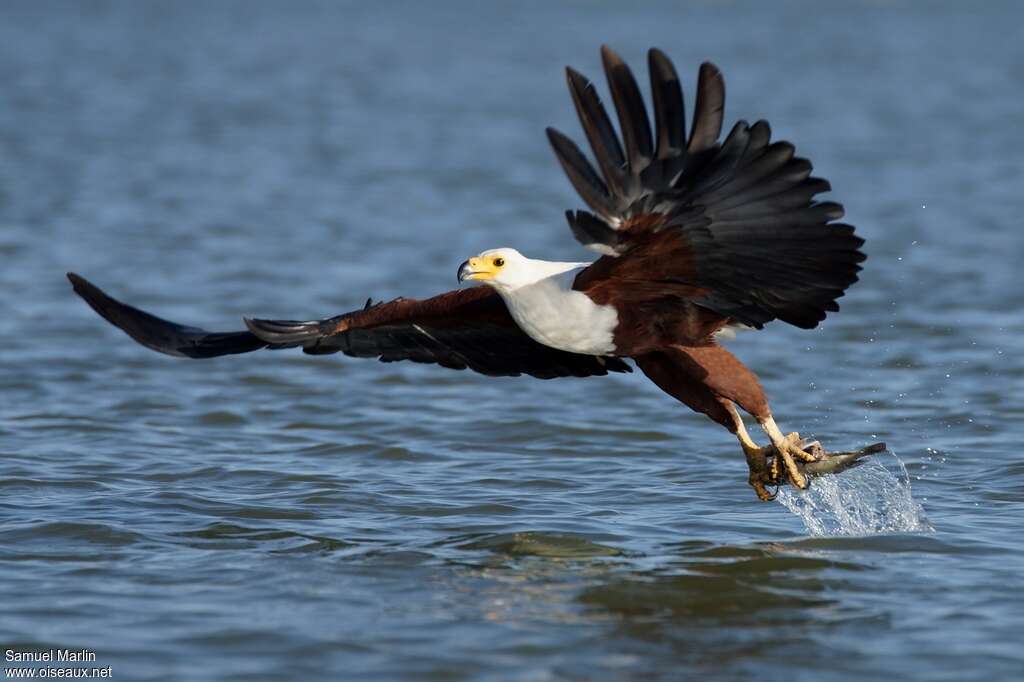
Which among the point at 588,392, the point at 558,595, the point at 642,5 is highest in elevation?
the point at 642,5

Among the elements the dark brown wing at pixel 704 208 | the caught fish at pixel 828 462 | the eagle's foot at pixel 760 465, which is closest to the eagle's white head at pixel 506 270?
the dark brown wing at pixel 704 208

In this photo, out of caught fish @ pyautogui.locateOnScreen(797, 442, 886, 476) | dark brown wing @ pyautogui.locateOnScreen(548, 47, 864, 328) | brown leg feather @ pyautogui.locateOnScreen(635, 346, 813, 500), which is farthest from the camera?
caught fish @ pyautogui.locateOnScreen(797, 442, 886, 476)

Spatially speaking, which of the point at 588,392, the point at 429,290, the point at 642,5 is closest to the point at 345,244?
the point at 429,290

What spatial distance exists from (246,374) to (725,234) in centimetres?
510

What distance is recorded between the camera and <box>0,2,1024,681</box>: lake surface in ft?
17.9

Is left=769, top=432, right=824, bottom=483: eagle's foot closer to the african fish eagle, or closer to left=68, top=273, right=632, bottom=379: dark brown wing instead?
the african fish eagle

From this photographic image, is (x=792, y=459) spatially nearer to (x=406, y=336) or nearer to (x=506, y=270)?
(x=506, y=270)

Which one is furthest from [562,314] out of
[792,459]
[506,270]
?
[792,459]

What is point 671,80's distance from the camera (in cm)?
520

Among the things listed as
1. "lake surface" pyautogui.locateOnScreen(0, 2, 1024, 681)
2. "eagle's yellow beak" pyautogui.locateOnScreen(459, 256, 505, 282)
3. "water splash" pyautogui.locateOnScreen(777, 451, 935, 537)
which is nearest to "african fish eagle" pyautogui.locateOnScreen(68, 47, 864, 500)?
"eagle's yellow beak" pyautogui.locateOnScreen(459, 256, 505, 282)

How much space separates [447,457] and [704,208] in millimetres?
3021

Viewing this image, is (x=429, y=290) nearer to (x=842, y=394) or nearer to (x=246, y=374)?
(x=246, y=374)

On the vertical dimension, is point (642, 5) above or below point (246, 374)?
above

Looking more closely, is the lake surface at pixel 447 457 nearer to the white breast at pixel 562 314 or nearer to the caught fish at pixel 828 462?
the caught fish at pixel 828 462
